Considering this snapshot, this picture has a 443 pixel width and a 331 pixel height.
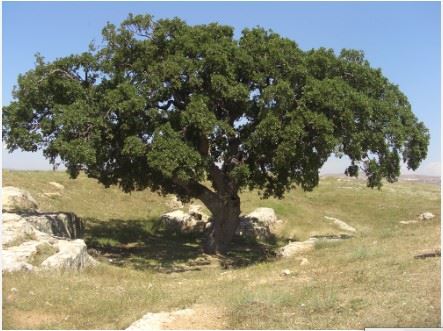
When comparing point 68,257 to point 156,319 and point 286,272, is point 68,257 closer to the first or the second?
point 156,319

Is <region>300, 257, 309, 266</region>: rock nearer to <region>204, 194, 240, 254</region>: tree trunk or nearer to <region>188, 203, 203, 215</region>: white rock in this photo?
<region>204, 194, 240, 254</region>: tree trunk

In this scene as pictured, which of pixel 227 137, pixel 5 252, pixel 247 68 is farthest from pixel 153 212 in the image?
pixel 5 252

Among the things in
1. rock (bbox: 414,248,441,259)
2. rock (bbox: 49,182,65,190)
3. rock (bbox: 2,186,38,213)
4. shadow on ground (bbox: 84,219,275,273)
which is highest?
rock (bbox: 49,182,65,190)

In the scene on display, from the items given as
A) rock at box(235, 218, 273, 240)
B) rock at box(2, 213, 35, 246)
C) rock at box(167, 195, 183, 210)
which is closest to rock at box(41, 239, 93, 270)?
rock at box(2, 213, 35, 246)

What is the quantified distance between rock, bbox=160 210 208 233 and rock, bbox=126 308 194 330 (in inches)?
802

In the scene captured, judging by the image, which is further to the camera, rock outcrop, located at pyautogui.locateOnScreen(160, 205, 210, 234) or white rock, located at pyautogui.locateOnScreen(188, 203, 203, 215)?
white rock, located at pyautogui.locateOnScreen(188, 203, 203, 215)

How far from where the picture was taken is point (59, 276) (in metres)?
16.0

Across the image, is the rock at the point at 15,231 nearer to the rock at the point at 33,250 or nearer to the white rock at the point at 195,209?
the rock at the point at 33,250

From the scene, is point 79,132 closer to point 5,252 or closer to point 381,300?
point 5,252

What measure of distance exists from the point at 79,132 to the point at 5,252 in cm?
619

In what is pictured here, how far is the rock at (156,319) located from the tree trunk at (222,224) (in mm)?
13177

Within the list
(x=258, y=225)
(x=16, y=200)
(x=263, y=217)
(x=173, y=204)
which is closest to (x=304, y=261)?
(x=258, y=225)

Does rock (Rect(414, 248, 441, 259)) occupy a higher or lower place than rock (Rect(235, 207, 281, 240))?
higher

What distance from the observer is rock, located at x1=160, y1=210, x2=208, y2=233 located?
32806 millimetres
